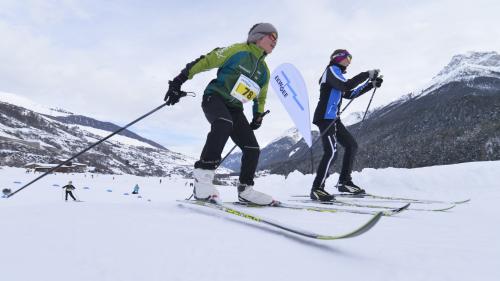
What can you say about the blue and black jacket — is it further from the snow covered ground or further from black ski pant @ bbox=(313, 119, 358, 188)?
the snow covered ground

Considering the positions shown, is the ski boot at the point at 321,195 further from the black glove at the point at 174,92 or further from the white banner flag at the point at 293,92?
the white banner flag at the point at 293,92

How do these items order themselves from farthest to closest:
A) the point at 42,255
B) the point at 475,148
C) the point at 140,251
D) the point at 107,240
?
1. the point at 475,148
2. the point at 107,240
3. the point at 140,251
4. the point at 42,255

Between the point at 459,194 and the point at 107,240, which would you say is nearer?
the point at 107,240

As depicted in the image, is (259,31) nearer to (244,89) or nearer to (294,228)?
(244,89)

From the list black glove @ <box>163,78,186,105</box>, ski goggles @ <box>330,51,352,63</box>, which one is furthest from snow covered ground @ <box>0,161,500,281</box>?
ski goggles @ <box>330,51,352,63</box>

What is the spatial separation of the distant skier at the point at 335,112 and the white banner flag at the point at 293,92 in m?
4.29

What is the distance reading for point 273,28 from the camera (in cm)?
466

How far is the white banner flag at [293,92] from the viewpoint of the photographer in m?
11.2

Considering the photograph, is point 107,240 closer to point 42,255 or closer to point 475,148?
point 42,255

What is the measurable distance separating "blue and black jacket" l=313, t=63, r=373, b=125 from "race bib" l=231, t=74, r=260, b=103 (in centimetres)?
196

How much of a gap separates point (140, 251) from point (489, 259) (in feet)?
6.70

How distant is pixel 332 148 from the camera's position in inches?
243

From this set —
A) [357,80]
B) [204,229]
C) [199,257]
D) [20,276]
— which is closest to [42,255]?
[20,276]

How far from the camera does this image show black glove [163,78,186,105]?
13.6ft
